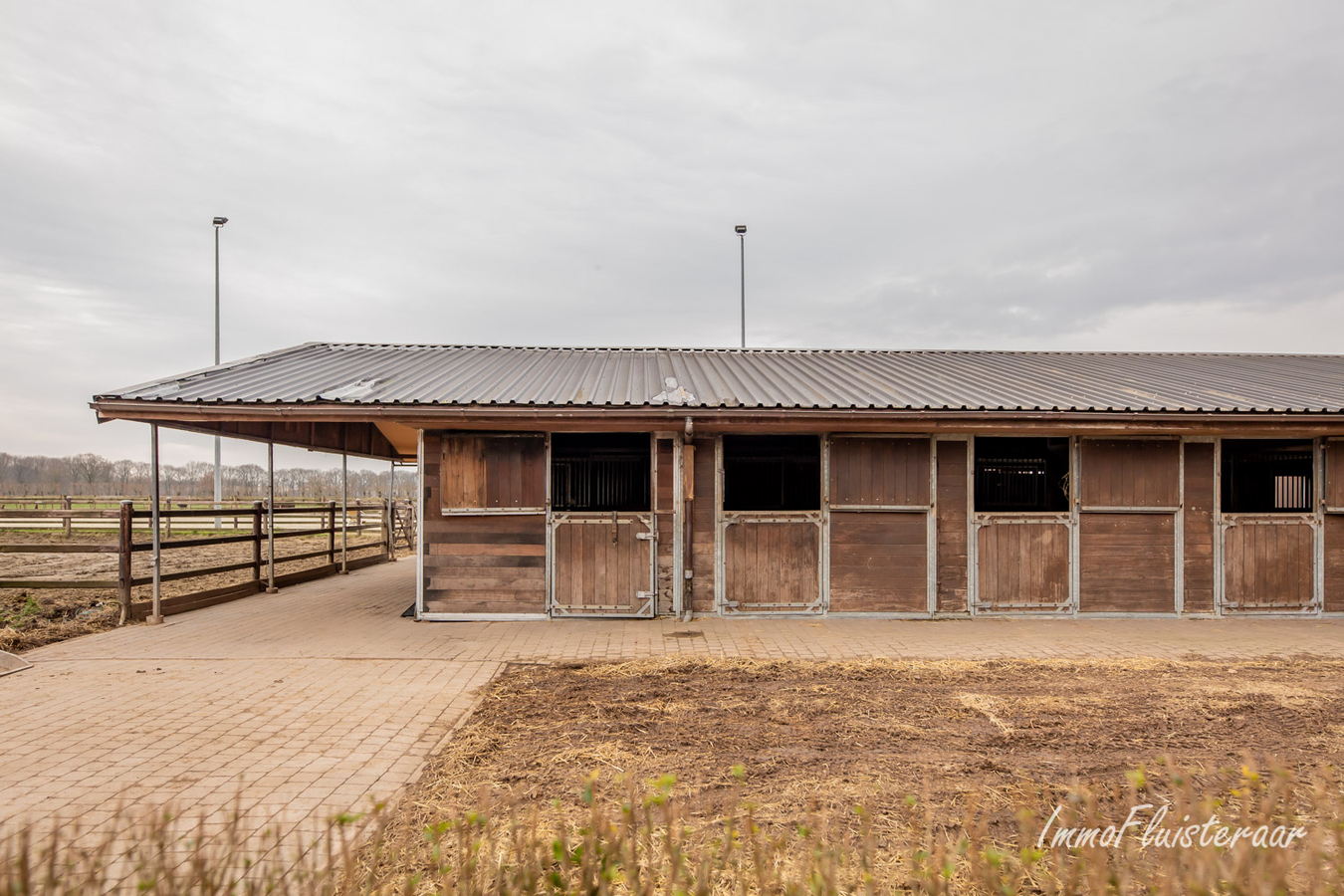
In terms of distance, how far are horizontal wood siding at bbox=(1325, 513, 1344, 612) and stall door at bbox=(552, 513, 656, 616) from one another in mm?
7901

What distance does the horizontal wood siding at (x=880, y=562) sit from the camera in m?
7.81

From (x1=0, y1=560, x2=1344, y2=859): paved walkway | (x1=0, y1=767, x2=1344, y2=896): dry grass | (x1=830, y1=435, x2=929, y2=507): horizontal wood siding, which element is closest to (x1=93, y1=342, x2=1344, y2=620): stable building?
(x1=830, y1=435, x2=929, y2=507): horizontal wood siding

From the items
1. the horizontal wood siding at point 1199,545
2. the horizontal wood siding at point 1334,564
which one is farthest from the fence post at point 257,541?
the horizontal wood siding at point 1334,564

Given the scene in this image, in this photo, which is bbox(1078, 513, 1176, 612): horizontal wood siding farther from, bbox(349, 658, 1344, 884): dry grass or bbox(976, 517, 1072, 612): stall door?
bbox(349, 658, 1344, 884): dry grass

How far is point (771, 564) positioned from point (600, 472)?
2.26 metres

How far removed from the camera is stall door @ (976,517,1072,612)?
7863 millimetres

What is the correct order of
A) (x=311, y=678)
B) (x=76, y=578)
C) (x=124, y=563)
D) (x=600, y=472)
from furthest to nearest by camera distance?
(x=76, y=578), (x=600, y=472), (x=124, y=563), (x=311, y=678)

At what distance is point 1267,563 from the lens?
7965mm

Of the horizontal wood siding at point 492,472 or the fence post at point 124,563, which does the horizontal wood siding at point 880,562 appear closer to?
the horizontal wood siding at point 492,472

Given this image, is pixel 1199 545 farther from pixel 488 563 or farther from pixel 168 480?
pixel 168 480

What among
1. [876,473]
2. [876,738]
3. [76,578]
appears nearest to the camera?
[876,738]

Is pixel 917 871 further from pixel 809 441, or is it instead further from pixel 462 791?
pixel 809 441

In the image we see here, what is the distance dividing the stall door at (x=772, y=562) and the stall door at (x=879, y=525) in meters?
0.24

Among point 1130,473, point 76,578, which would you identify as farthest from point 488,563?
point 76,578
